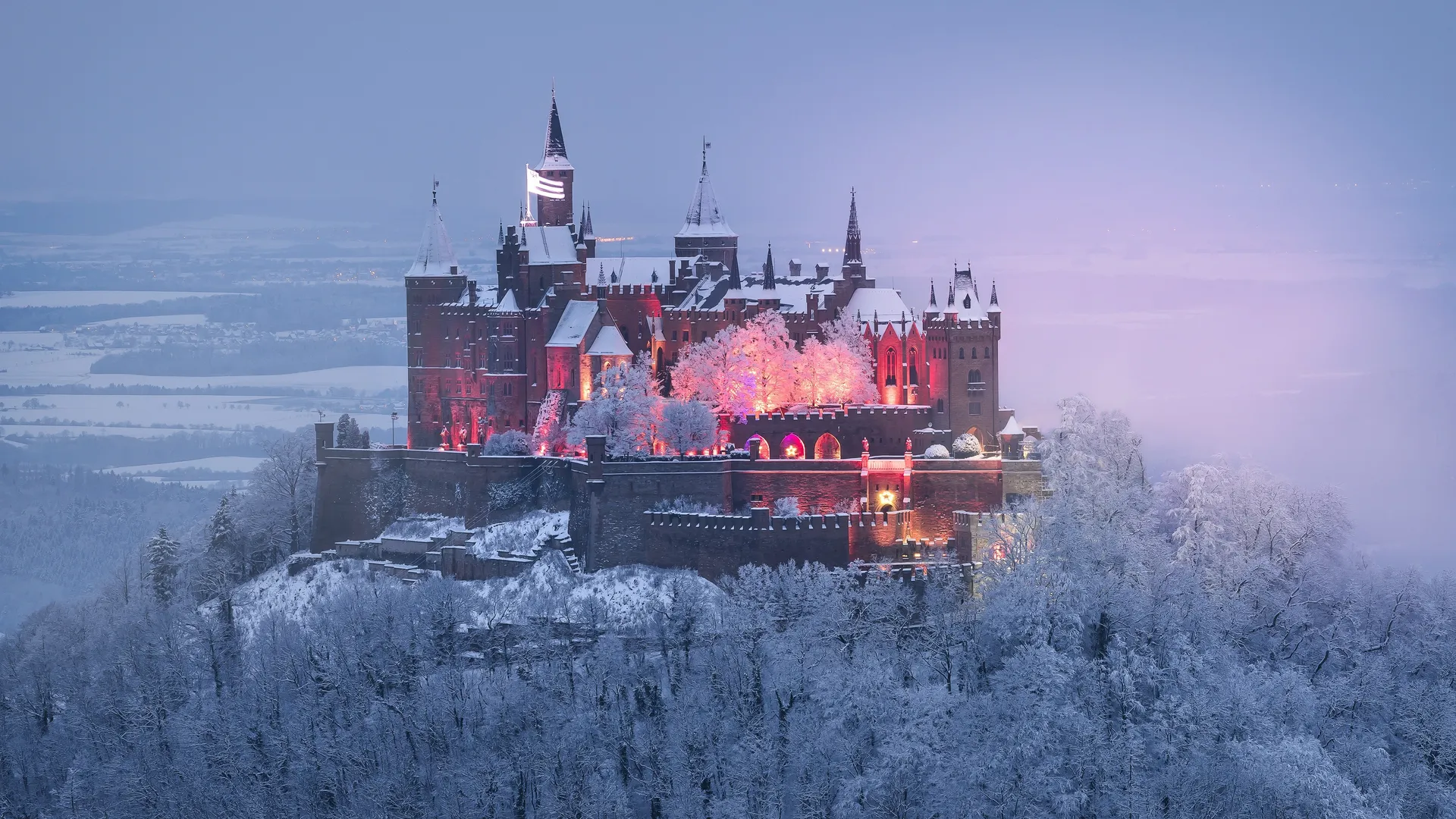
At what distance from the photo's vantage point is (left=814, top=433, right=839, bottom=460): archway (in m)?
77.7

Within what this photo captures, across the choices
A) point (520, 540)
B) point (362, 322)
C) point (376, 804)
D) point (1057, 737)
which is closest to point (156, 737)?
point (376, 804)

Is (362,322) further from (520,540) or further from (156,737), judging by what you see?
(156,737)

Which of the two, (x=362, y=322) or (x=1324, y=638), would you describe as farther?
(x=362, y=322)

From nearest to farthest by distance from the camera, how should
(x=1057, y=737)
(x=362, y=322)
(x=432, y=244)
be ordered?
(x=1057, y=737) → (x=432, y=244) → (x=362, y=322)

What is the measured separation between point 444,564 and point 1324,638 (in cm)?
3308

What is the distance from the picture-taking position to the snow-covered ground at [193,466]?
14188 cm

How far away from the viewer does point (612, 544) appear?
73.9 metres

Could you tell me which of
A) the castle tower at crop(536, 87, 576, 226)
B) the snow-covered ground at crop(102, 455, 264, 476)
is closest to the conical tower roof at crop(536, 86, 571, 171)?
the castle tower at crop(536, 87, 576, 226)

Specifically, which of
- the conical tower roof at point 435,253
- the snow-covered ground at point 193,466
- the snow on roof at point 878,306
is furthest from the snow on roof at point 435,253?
the snow-covered ground at point 193,466

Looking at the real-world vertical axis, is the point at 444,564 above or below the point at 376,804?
above

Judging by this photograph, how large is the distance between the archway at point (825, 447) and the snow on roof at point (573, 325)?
12.2 meters

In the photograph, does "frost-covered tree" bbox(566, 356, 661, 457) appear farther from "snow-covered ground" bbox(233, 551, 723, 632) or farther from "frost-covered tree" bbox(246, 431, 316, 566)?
"frost-covered tree" bbox(246, 431, 316, 566)

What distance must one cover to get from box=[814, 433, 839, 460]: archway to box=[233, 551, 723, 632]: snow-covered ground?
888 cm

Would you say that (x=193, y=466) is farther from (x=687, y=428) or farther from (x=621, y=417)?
(x=687, y=428)
